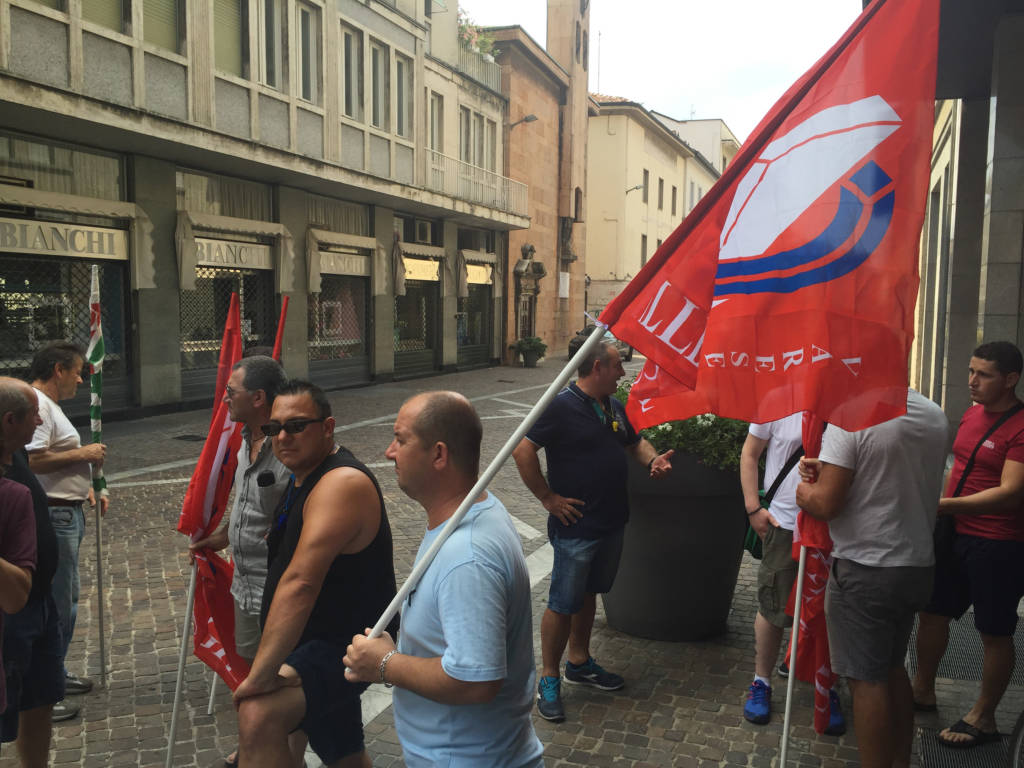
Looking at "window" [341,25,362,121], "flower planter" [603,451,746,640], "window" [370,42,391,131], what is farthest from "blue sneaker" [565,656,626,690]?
"window" [370,42,391,131]

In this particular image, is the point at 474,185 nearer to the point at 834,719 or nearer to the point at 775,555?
the point at 775,555

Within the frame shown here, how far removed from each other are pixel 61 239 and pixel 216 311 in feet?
12.3

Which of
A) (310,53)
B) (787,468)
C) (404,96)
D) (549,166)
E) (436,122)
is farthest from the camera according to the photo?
(549,166)

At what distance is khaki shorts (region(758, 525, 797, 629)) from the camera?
420 centimetres

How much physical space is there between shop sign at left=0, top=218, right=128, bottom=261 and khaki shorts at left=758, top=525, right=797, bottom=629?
1215 cm

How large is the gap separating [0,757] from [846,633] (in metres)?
3.67

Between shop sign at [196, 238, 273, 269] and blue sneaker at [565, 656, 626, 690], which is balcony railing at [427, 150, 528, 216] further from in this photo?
blue sneaker at [565, 656, 626, 690]

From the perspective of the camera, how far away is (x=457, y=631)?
2027mm

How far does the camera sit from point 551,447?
14.4ft

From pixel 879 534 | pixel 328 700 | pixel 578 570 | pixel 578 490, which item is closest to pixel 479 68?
pixel 578 490

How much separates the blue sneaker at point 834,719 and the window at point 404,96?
18815 millimetres

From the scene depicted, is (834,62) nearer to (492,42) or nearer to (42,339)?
(42,339)

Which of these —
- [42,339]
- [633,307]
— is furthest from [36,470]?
[42,339]

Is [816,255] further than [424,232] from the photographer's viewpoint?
No
